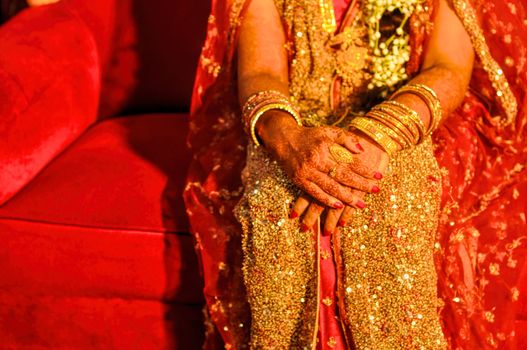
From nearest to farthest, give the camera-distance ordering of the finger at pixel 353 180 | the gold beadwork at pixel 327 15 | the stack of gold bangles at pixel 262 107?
the finger at pixel 353 180, the stack of gold bangles at pixel 262 107, the gold beadwork at pixel 327 15

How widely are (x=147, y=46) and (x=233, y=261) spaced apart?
74cm

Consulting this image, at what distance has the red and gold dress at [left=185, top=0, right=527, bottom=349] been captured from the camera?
0.98m

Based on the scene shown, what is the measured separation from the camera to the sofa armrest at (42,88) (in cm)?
130

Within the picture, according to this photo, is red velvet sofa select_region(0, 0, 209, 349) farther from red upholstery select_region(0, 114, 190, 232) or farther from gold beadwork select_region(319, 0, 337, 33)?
gold beadwork select_region(319, 0, 337, 33)

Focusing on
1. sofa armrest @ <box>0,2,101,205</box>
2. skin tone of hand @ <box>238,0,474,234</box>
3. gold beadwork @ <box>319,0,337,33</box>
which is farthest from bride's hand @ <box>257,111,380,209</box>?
sofa armrest @ <box>0,2,101,205</box>

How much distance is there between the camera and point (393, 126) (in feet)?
3.27

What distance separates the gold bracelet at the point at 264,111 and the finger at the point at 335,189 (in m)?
0.12

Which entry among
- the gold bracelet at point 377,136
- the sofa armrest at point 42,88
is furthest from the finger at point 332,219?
the sofa armrest at point 42,88

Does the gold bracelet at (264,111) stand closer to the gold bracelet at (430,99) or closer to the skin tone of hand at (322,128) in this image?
the skin tone of hand at (322,128)

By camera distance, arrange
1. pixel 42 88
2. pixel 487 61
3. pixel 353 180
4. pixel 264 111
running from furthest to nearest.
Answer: pixel 42 88
pixel 487 61
pixel 264 111
pixel 353 180

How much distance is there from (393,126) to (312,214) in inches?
7.1

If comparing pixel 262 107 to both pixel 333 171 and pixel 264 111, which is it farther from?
pixel 333 171

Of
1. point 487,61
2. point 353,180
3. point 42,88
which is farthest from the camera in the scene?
point 42,88

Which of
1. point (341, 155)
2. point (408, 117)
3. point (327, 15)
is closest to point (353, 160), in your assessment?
point (341, 155)
